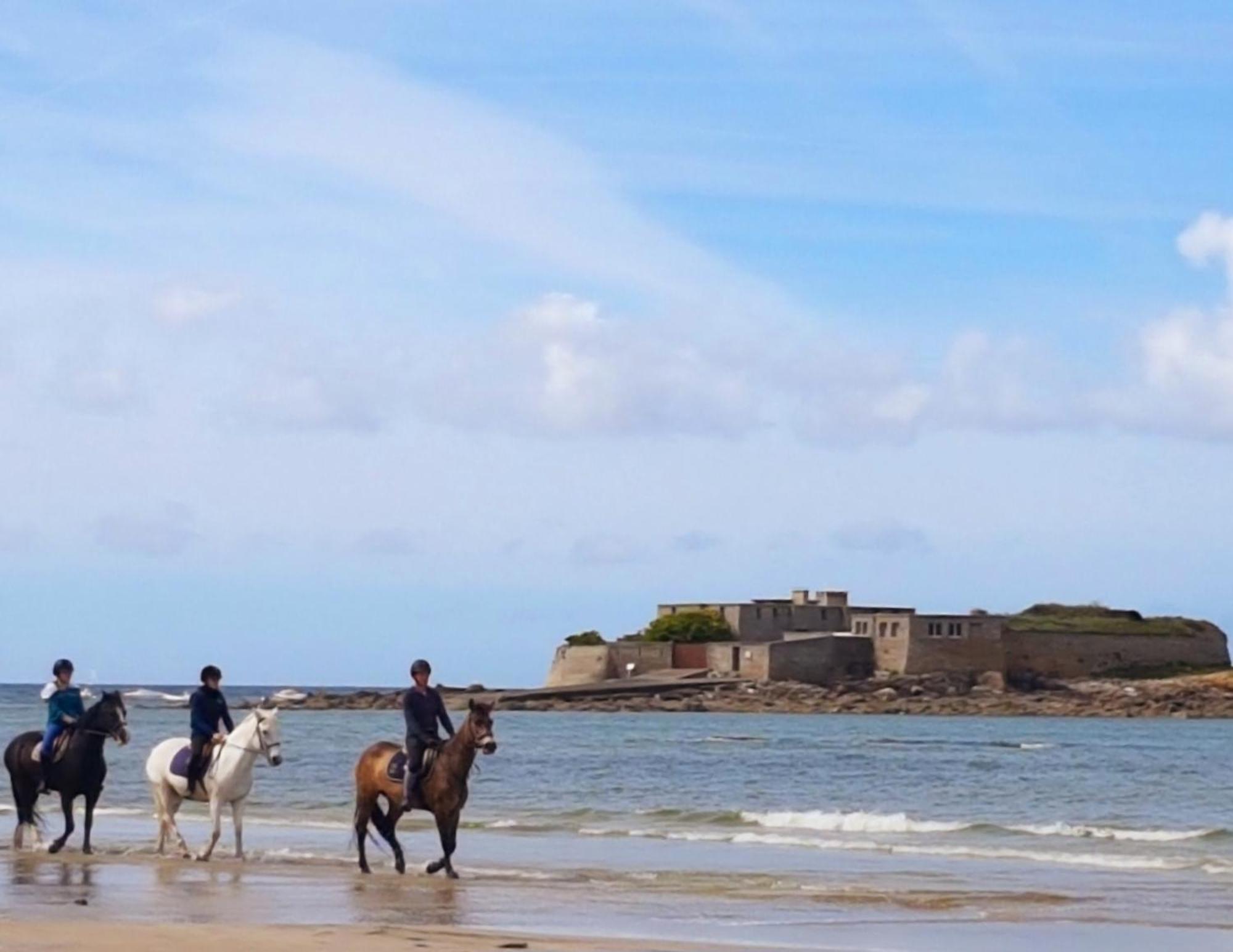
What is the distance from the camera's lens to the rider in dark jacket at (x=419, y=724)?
1734 cm

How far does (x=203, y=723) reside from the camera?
18.8 metres

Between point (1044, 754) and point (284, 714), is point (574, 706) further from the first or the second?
point (1044, 754)

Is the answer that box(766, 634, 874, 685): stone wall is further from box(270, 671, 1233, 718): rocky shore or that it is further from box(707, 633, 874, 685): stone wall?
box(270, 671, 1233, 718): rocky shore

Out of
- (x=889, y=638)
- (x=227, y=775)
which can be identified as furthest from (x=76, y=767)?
(x=889, y=638)

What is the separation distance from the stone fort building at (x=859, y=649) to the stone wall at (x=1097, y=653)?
0.14ft

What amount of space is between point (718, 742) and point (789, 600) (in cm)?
5177

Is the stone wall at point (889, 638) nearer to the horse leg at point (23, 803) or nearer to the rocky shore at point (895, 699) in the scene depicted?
the rocky shore at point (895, 699)

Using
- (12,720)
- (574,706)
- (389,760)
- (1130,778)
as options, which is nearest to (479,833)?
(389,760)

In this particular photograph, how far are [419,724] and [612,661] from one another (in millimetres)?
83949

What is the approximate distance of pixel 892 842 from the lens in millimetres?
24859

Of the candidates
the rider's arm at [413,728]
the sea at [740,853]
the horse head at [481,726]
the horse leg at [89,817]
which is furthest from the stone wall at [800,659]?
the horse head at [481,726]

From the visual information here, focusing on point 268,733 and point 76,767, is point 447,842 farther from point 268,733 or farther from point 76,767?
point 76,767

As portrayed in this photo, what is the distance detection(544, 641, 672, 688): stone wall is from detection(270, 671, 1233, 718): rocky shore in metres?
3.49

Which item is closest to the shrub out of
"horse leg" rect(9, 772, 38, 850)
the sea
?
the sea
